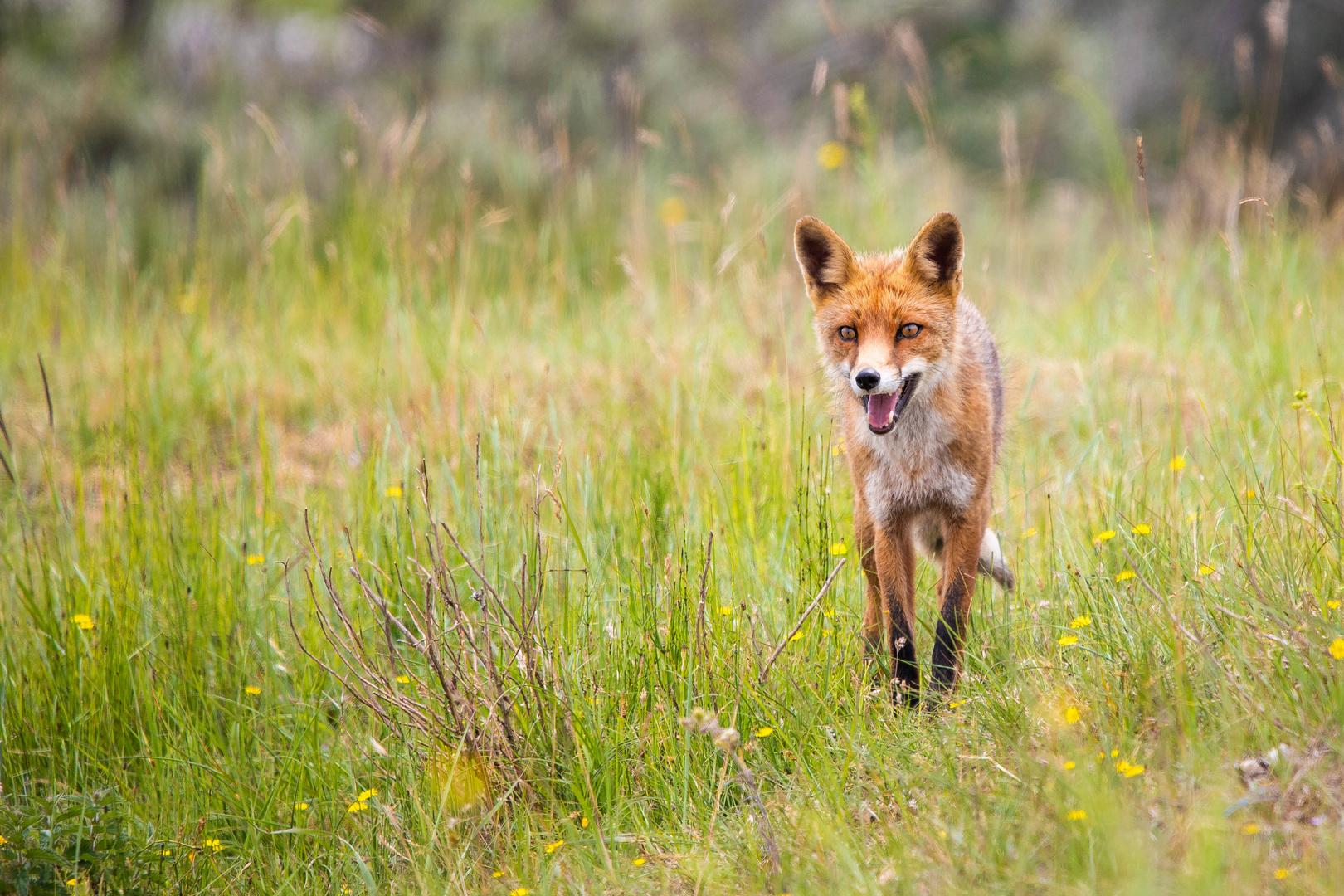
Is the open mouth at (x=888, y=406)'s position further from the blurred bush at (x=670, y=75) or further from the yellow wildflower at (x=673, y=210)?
the blurred bush at (x=670, y=75)

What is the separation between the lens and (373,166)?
7.84 meters

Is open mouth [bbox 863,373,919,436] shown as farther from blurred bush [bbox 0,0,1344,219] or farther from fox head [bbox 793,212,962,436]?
blurred bush [bbox 0,0,1344,219]

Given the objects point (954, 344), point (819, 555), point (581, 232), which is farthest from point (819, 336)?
point (581, 232)

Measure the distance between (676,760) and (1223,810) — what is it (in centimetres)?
140

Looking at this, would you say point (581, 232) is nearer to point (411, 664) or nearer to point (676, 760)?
point (411, 664)

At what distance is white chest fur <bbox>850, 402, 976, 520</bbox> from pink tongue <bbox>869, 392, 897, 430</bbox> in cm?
15

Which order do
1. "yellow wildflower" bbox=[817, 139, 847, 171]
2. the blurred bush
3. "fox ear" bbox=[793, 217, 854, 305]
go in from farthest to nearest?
1. the blurred bush
2. "yellow wildflower" bbox=[817, 139, 847, 171]
3. "fox ear" bbox=[793, 217, 854, 305]

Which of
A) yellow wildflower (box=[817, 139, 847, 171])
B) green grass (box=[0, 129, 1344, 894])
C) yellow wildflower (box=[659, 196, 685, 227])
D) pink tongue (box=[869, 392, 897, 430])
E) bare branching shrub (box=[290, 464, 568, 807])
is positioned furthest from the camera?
yellow wildflower (box=[659, 196, 685, 227])

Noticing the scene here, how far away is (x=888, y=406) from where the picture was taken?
3102mm

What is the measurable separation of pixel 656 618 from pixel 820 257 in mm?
1466

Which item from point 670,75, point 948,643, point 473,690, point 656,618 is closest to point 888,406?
point 948,643

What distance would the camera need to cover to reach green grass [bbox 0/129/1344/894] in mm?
2266

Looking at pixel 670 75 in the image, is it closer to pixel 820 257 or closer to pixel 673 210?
pixel 673 210

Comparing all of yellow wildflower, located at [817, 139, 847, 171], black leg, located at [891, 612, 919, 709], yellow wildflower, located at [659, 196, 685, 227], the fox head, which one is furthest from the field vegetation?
yellow wildflower, located at [659, 196, 685, 227]
